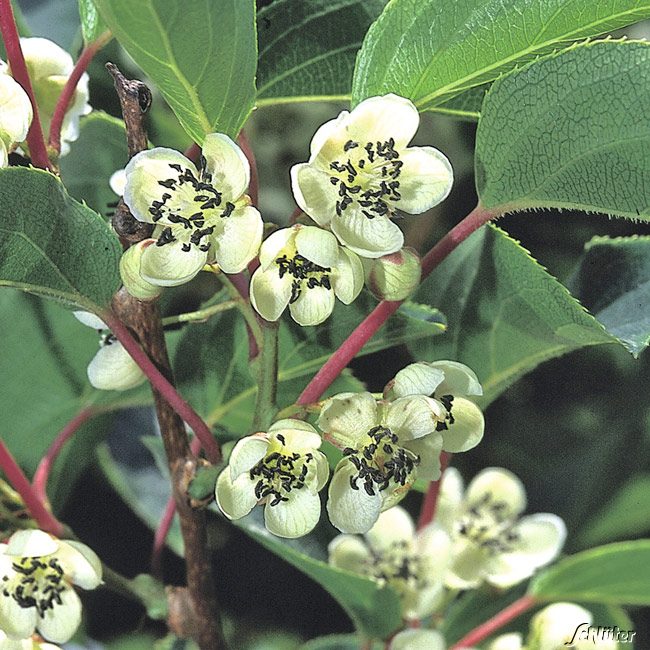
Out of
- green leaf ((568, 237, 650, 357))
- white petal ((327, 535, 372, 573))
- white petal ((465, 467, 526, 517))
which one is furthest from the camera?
white petal ((465, 467, 526, 517))

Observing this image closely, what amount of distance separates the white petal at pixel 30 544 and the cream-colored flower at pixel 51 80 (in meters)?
0.36

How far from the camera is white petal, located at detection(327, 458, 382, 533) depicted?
0.80 meters

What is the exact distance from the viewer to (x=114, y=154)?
1212 millimetres

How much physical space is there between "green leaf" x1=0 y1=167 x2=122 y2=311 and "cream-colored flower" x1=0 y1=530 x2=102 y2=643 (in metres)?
0.24

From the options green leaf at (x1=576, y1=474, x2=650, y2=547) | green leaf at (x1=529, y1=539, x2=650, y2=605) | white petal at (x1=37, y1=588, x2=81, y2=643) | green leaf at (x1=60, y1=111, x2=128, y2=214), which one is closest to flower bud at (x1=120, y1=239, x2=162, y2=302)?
white petal at (x1=37, y1=588, x2=81, y2=643)

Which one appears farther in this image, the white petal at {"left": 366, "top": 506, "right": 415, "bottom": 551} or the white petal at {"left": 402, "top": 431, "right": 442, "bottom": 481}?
the white petal at {"left": 366, "top": 506, "right": 415, "bottom": 551}

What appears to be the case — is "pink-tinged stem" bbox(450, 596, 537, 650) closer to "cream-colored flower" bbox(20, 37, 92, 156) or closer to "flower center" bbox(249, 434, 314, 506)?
"flower center" bbox(249, 434, 314, 506)

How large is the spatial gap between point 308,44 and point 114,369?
14.3 inches

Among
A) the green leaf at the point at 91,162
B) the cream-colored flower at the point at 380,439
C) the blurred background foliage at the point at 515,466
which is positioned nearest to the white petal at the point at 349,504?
the cream-colored flower at the point at 380,439

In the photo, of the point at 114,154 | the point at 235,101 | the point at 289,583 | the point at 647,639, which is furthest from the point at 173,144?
the point at 647,639

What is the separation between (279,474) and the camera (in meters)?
0.83

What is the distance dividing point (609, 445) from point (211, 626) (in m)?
0.98

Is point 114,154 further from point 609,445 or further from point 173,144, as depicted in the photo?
point 609,445

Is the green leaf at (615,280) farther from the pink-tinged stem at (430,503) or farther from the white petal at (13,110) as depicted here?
the white petal at (13,110)
